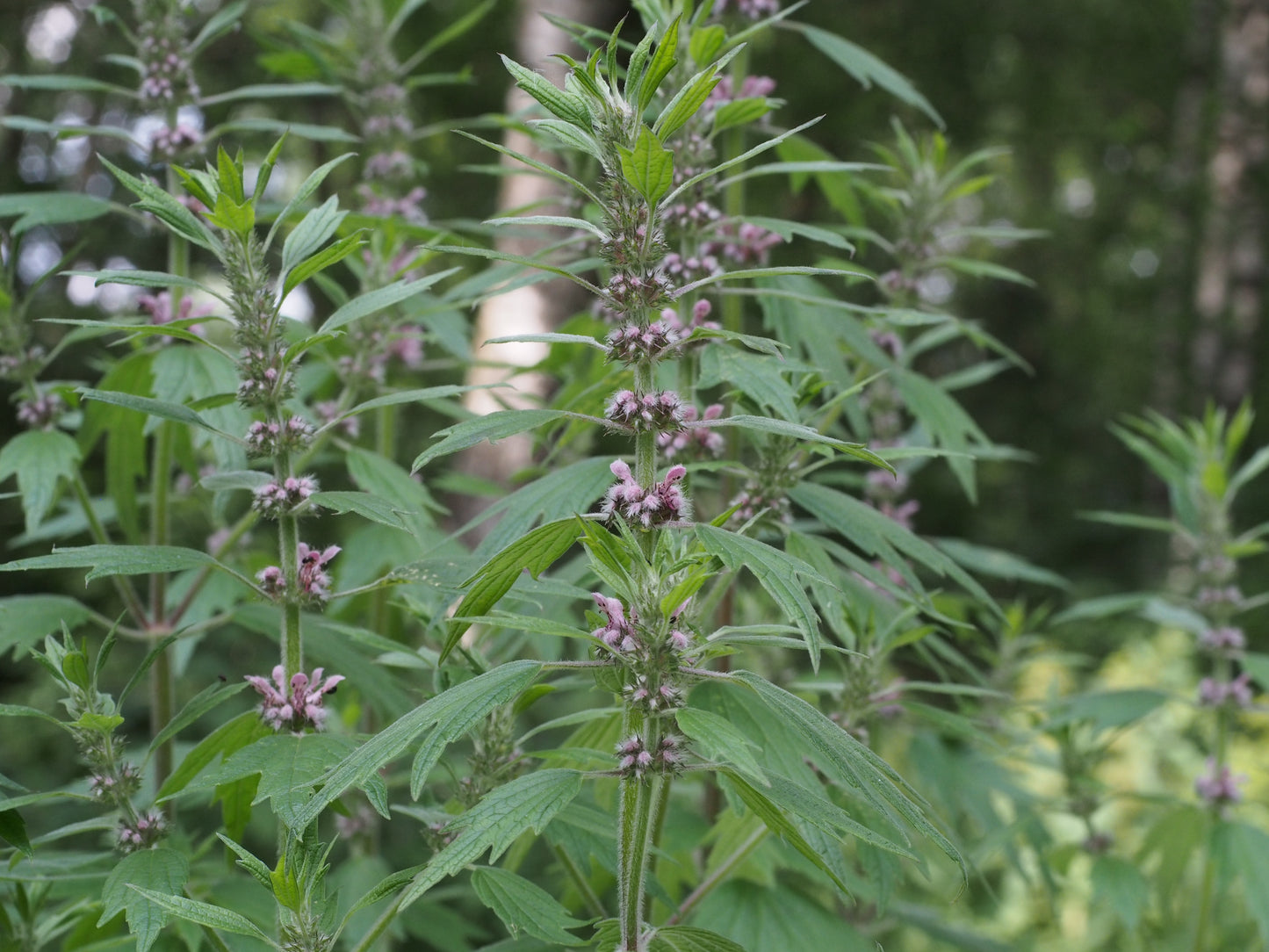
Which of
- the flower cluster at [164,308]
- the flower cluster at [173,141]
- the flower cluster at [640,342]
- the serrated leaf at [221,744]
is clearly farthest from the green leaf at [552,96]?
the flower cluster at [173,141]

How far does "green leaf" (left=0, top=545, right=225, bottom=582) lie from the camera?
1433 millimetres

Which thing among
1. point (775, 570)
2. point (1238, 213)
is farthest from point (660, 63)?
point (1238, 213)

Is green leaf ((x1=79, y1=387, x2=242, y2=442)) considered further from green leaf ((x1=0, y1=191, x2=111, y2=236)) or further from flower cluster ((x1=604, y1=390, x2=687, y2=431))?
green leaf ((x1=0, y1=191, x2=111, y2=236))

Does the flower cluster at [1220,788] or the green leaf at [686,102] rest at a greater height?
the green leaf at [686,102]

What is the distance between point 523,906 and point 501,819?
0.29 meters

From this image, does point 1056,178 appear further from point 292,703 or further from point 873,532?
point 292,703

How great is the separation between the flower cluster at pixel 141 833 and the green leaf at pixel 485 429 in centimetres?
78

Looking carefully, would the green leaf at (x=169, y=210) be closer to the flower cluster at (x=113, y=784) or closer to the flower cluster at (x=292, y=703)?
the flower cluster at (x=292, y=703)

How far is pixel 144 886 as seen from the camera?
152 centimetres

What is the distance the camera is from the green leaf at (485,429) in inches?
53.2

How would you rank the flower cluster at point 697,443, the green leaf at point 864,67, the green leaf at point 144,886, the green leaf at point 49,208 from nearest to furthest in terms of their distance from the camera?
the green leaf at point 144,886
the flower cluster at point 697,443
the green leaf at point 49,208
the green leaf at point 864,67

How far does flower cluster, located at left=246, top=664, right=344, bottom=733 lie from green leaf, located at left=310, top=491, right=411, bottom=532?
279 mm

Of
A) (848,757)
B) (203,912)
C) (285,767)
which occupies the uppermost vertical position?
(848,757)

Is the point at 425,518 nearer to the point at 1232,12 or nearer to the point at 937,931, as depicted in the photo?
the point at 937,931
